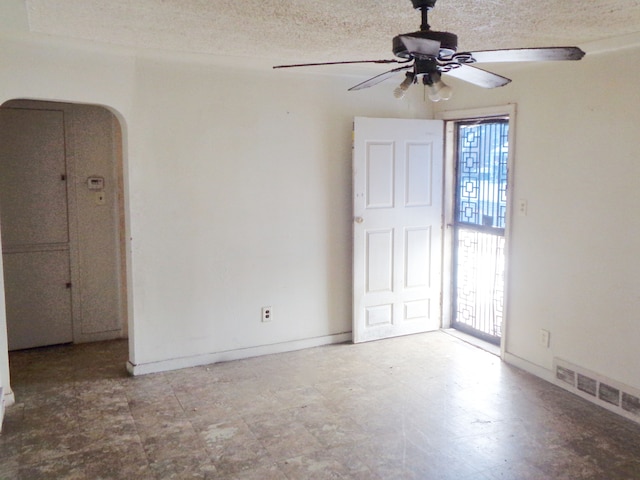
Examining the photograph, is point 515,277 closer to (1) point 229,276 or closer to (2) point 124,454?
(1) point 229,276

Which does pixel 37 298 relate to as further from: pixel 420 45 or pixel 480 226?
pixel 420 45

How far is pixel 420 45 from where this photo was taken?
195cm

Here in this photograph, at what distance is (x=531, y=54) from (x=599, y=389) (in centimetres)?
224

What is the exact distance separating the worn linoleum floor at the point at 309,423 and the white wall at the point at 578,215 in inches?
14.6

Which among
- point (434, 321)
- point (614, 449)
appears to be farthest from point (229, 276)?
point (614, 449)

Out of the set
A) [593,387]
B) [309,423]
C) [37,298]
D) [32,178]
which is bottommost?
[309,423]

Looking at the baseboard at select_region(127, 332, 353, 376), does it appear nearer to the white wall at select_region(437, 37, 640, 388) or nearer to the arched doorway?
the arched doorway

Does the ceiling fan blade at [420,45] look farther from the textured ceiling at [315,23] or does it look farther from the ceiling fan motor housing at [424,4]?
the textured ceiling at [315,23]

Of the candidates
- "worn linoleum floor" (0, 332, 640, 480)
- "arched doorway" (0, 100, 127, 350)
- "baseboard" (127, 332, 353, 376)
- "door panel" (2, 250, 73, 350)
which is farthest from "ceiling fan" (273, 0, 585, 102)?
"door panel" (2, 250, 73, 350)

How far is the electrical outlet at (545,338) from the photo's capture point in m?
3.82

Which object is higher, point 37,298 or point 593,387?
point 37,298

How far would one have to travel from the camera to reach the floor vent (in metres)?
3.23

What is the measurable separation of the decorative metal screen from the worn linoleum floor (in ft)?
1.71

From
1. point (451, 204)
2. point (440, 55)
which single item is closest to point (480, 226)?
point (451, 204)
